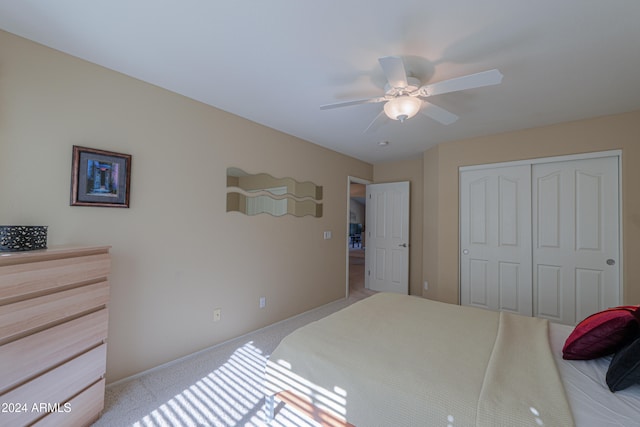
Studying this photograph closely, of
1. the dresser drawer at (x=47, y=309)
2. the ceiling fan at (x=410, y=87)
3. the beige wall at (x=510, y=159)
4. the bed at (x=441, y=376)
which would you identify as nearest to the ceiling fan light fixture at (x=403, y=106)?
the ceiling fan at (x=410, y=87)

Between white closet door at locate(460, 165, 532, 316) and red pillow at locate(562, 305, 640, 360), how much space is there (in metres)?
1.90

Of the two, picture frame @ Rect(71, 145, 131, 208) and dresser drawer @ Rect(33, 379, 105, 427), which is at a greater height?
picture frame @ Rect(71, 145, 131, 208)

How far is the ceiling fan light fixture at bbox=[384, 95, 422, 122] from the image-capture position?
1.85 metres

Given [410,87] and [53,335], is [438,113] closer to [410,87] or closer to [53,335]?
[410,87]

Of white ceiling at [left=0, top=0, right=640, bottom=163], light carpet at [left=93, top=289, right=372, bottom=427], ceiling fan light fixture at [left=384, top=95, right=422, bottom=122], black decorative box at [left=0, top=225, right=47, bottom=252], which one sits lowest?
light carpet at [left=93, top=289, right=372, bottom=427]

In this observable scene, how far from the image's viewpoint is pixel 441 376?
1242 millimetres

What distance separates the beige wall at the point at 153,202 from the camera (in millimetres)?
1663

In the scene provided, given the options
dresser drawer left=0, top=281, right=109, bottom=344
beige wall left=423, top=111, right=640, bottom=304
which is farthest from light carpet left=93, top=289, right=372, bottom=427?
beige wall left=423, top=111, right=640, bottom=304


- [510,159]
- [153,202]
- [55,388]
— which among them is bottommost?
[55,388]

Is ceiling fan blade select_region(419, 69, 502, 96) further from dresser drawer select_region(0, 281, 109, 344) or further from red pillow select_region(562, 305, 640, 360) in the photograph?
dresser drawer select_region(0, 281, 109, 344)

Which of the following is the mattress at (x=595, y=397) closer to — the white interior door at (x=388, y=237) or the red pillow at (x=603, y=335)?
the red pillow at (x=603, y=335)

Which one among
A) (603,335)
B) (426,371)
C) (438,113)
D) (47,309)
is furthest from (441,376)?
(47,309)

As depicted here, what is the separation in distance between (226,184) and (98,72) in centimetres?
126

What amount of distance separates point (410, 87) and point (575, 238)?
2674 mm
